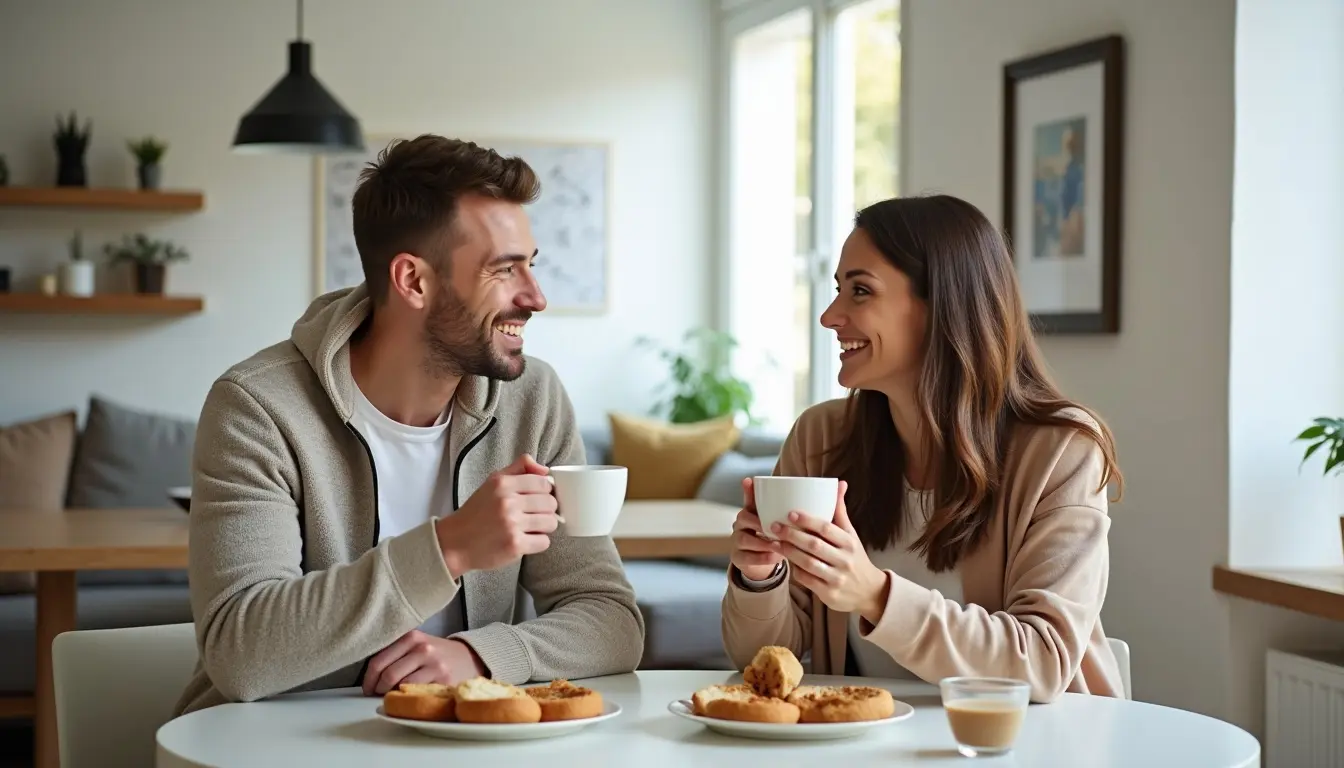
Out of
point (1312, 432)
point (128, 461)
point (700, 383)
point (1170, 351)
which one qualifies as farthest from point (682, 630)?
point (128, 461)

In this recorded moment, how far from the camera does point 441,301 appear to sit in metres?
1.89

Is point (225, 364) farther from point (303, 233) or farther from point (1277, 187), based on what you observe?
point (1277, 187)

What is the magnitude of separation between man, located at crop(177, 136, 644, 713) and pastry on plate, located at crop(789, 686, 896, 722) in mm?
303

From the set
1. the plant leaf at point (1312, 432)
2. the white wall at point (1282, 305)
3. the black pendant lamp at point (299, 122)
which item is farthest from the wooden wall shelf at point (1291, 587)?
the black pendant lamp at point (299, 122)

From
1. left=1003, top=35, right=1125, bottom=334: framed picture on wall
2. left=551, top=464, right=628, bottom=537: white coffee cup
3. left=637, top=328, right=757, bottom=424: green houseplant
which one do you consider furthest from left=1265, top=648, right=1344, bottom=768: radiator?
left=637, top=328, right=757, bottom=424: green houseplant

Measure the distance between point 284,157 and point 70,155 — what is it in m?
0.73

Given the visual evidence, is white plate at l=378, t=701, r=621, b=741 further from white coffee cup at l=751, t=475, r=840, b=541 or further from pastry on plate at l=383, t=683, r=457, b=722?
white coffee cup at l=751, t=475, r=840, b=541

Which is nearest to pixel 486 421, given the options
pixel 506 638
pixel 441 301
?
pixel 441 301

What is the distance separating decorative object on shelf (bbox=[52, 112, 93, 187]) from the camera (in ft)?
17.4

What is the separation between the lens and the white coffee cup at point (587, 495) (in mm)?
1476

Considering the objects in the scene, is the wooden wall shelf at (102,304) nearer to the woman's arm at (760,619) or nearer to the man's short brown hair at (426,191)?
the man's short brown hair at (426,191)

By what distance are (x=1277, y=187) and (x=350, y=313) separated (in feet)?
6.82

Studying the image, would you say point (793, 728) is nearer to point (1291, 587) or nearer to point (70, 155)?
point (1291, 587)

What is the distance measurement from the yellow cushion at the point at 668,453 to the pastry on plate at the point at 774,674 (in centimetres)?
377
